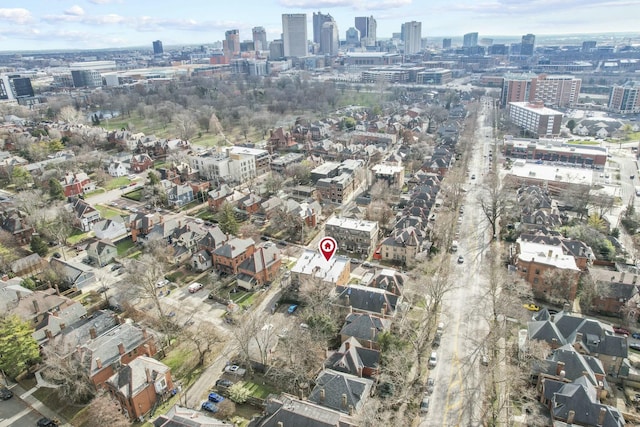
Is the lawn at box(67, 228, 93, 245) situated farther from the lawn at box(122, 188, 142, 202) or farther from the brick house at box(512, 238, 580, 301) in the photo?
the brick house at box(512, 238, 580, 301)

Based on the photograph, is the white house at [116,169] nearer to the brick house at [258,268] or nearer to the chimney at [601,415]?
the brick house at [258,268]

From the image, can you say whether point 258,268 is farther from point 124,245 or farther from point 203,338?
point 124,245

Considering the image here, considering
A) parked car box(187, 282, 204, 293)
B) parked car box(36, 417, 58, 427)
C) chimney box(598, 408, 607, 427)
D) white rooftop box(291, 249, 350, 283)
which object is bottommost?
parked car box(36, 417, 58, 427)

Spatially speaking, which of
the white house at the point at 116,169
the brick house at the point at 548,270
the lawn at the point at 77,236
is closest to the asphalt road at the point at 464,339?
the brick house at the point at 548,270

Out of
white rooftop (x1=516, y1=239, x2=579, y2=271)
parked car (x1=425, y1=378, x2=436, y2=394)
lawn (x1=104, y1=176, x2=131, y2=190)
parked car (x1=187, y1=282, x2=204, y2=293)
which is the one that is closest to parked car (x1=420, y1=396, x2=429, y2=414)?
parked car (x1=425, y1=378, x2=436, y2=394)

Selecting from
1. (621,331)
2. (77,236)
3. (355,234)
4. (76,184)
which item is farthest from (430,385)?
(76,184)
